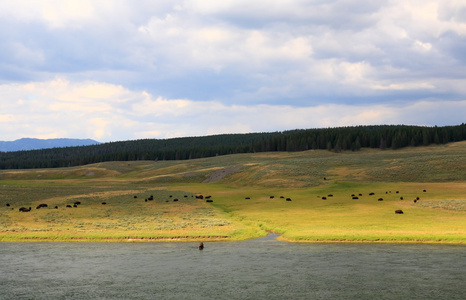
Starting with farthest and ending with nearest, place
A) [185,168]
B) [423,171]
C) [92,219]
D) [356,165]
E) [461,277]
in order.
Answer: [185,168] < [356,165] < [423,171] < [92,219] < [461,277]

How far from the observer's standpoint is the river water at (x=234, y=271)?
28781 mm

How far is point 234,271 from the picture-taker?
3375 cm

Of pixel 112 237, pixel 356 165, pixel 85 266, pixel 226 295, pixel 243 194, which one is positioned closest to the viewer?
pixel 226 295

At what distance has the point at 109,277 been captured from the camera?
32.8 metres

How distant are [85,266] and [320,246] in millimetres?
20921

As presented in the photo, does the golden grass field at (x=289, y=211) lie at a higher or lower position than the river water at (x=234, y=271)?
higher

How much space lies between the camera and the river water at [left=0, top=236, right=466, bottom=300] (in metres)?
28.8

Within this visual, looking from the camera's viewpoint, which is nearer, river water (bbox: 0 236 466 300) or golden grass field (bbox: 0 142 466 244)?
river water (bbox: 0 236 466 300)

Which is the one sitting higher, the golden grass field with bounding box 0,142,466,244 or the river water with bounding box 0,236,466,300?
the golden grass field with bounding box 0,142,466,244

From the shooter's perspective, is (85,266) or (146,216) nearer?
(85,266)

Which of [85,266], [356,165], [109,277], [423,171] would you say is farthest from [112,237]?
[356,165]

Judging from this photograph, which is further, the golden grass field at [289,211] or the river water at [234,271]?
the golden grass field at [289,211]

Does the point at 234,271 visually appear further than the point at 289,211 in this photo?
No

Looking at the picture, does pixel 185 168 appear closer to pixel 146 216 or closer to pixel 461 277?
pixel 146 216
